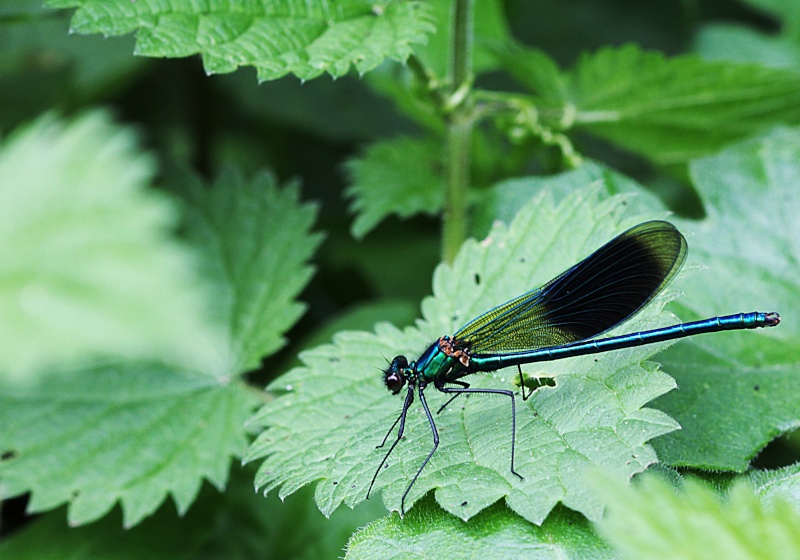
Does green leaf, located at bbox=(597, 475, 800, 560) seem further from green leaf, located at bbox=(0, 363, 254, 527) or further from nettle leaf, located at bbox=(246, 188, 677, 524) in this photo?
green leaf, located at bbox=(0, 363, 254, 527)

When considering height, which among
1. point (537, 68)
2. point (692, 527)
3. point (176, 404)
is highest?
point (692, 527)

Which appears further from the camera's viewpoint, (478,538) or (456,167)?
(456,167)

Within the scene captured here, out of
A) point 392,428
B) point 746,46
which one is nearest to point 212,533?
point 392,428

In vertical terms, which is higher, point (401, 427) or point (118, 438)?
point (401, 427)

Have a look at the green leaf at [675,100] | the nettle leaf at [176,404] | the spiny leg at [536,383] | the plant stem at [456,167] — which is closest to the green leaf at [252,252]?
the nettle leaf at [176,404]

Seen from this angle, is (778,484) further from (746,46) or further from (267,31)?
(746,46)

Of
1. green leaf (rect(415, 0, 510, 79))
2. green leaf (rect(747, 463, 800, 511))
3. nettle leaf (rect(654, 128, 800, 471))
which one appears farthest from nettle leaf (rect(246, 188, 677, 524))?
green leaf (rect(415, 0, 510, 79))
